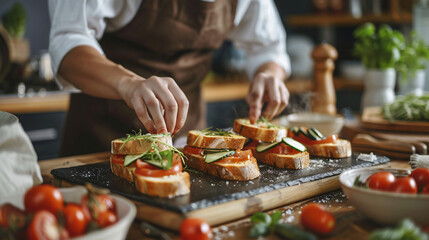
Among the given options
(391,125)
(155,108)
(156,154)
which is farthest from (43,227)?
(391,125)

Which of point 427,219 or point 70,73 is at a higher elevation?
point 70,73

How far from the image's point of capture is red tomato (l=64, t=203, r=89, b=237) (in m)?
0.91

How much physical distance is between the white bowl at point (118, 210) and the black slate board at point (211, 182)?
0.17 m

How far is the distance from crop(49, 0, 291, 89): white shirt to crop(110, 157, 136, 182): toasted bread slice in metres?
0.67

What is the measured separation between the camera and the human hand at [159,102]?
4.89 feet

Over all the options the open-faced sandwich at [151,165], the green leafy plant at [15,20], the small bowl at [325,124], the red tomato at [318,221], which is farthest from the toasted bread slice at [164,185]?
the green leafy plant at [15,20]

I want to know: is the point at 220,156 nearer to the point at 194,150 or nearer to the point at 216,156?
the point at 216,156

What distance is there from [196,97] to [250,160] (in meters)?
1.28

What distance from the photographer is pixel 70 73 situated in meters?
1.97

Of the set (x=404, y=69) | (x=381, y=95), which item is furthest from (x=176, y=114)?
(x=404, y=69)

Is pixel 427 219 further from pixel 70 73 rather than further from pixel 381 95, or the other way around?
pixel 381 95

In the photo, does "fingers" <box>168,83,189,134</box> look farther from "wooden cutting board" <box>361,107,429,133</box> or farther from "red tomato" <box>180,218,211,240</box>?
"wooden cutting board" <box>361,107,429,133</box>

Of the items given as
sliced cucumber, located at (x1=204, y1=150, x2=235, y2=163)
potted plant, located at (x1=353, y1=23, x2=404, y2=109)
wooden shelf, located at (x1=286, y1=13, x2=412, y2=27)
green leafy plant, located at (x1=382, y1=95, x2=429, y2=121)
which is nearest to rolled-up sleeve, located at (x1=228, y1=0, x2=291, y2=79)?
potted plant, located at (x1=353, y1=23, x2=404, y2=109)

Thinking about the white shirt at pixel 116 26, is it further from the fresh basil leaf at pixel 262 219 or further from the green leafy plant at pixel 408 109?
the fresh basil leaf at pixel 262 219
